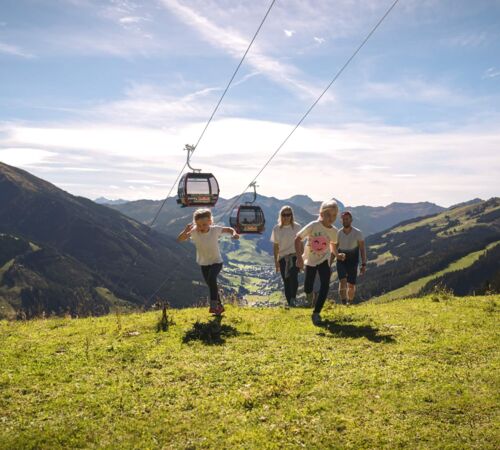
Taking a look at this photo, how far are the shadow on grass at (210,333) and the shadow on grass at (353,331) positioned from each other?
2122mm

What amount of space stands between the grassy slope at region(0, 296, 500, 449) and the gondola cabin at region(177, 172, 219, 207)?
13980 millimetres

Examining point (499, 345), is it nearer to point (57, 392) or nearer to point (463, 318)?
point (463, 318)

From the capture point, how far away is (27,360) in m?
8.09

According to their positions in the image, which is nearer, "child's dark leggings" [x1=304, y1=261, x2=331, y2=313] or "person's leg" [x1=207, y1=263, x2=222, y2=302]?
"child's dark leggings" [x1=304, y1=261, x2=331, y2=313]

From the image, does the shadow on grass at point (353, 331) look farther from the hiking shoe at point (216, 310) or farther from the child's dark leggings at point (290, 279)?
the hiking shoe at point (216, 310)

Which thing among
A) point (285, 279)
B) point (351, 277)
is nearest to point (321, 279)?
point (285, 279)

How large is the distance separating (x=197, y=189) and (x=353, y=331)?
53.7 feet

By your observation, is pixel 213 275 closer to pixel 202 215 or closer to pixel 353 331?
pixel 202 215

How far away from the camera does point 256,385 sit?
6770mm

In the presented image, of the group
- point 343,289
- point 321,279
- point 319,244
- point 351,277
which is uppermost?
point 319,244

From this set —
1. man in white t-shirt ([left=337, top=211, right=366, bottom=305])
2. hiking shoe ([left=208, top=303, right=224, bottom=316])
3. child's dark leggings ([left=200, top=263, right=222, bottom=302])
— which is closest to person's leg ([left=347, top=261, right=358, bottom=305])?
man in white t-shirt ([left=337, top=211, right=366, bottom=305])

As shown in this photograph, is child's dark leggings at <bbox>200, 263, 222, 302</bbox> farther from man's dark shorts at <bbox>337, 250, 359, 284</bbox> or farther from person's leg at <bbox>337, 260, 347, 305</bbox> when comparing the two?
man's dark shorts at <bbox>337, 250, 359, 284</bbox>

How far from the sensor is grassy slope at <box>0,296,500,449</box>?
5230 mm

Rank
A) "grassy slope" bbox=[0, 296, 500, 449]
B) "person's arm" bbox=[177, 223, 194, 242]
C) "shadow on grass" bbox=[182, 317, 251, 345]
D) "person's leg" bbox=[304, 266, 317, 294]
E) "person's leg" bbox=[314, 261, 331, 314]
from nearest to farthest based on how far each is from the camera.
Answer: "grassy slope" bbox=[0, 296, 500, 449] < "shadow on grass" bbox=[182, 317, 251, 345] < "person's leg" bbox=[314, 261, 331, 314] < "person's leg" bbox=[304, 266, 317, 294] < "person's arm" bbox=[177, 223, 194, 242]
